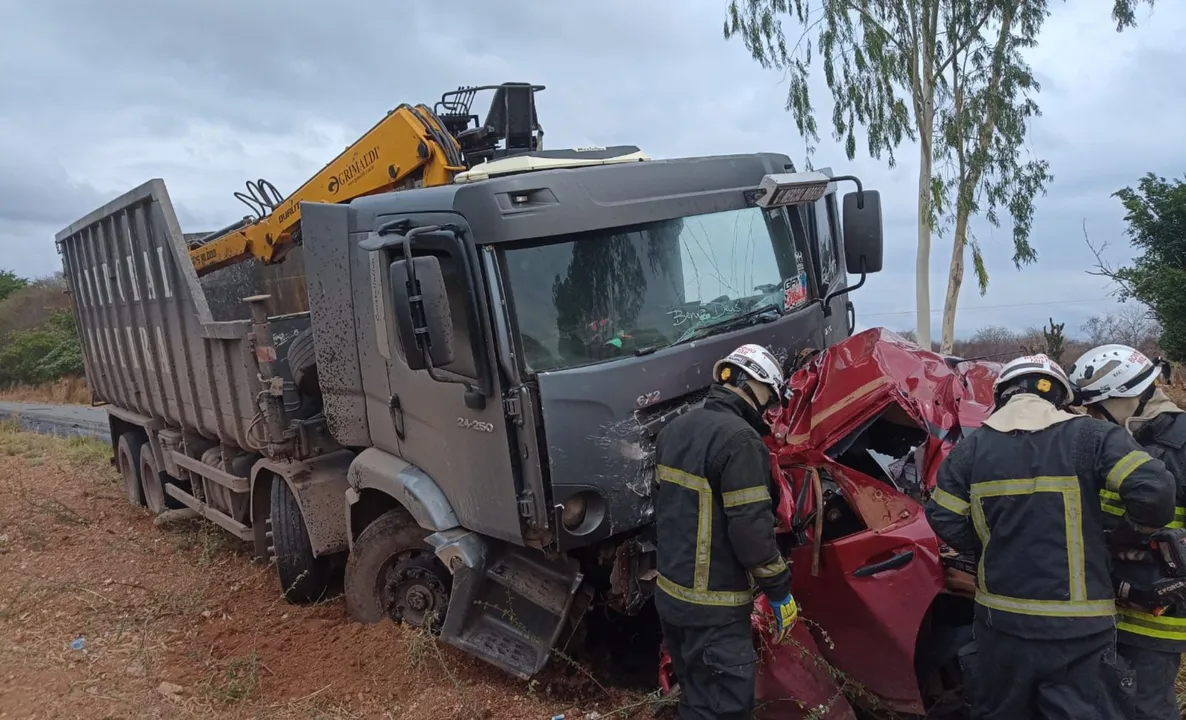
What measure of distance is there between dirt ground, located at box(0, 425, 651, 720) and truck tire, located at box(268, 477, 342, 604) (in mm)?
137

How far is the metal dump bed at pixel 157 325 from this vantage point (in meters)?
5.79

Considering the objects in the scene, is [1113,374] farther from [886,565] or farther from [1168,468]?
[886,565]

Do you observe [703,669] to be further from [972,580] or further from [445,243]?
[445,243]

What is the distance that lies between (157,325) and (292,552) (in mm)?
2612

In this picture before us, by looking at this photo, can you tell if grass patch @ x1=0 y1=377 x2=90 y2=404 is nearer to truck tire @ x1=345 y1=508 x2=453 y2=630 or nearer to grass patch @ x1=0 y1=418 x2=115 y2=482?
grass patch @ x1=0 y1=418 x2=115 y2=482

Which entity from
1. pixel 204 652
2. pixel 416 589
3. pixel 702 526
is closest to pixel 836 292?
pixel 702 526

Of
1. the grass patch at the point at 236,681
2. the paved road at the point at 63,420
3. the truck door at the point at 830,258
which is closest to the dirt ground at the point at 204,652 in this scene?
the grass patch at the point at 236,681

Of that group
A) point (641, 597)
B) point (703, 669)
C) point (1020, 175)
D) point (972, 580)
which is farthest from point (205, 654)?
point (1020, 175)

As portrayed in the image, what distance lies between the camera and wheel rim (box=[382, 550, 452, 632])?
433 cm

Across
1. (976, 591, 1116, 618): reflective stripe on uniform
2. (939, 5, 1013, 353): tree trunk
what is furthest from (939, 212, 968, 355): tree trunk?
(976, 591, 1116, 618): reflective stripe on uniform

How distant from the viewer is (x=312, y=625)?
5.08 metres

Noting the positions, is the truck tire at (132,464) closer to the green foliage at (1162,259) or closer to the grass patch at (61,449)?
the grass patch at (61,449)

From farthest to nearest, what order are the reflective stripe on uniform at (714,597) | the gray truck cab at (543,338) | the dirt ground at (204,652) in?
the dirt ground at (204,652) → the gray truck cab at (543,338) → the reflective stripe on uniform at (714,597)

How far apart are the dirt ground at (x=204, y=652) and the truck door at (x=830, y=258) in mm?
2190
